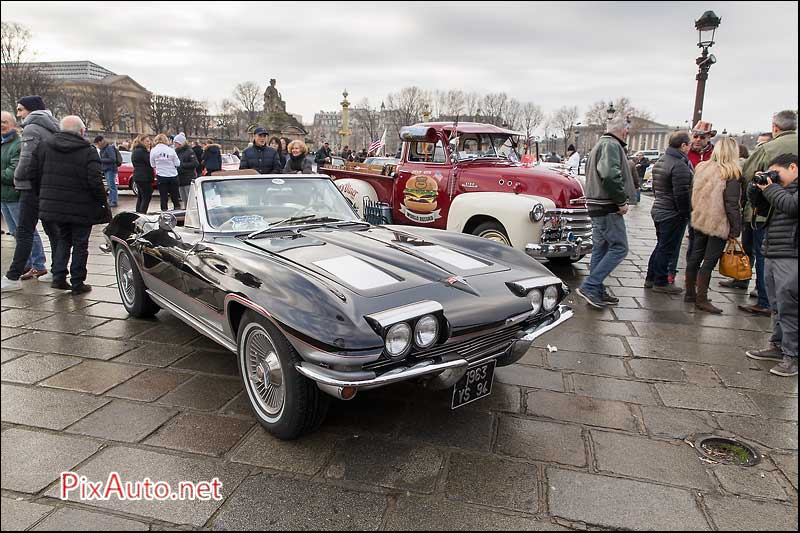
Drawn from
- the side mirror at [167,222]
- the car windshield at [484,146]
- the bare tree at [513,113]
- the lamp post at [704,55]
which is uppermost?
the bare tree at [513,113]

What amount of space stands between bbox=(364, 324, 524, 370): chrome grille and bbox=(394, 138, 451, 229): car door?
472 cm

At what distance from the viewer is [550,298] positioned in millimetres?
3490

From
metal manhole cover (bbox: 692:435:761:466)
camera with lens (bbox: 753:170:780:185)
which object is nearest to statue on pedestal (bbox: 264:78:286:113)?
camera with lens (bbox: 753:170:780:185)

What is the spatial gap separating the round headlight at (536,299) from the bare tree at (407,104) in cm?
6343

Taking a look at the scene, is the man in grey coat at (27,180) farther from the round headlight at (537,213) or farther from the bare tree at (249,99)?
the bare tree at (249,99)

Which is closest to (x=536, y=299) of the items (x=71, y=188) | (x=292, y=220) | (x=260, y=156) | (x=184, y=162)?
(x=292, y=220)

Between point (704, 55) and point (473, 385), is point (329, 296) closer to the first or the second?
point (473, 385)

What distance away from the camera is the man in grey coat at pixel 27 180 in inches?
225

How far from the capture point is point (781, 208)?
371 cm

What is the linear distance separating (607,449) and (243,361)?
88.5 inches

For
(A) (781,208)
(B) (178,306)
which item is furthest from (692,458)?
(B) (178,306)

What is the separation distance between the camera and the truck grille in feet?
22.2

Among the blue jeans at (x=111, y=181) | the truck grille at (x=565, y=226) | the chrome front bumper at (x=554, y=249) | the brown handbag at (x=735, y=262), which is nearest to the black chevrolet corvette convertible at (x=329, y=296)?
the chrome front bumper at (x=554, y=249)

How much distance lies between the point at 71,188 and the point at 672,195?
689 centimetres
